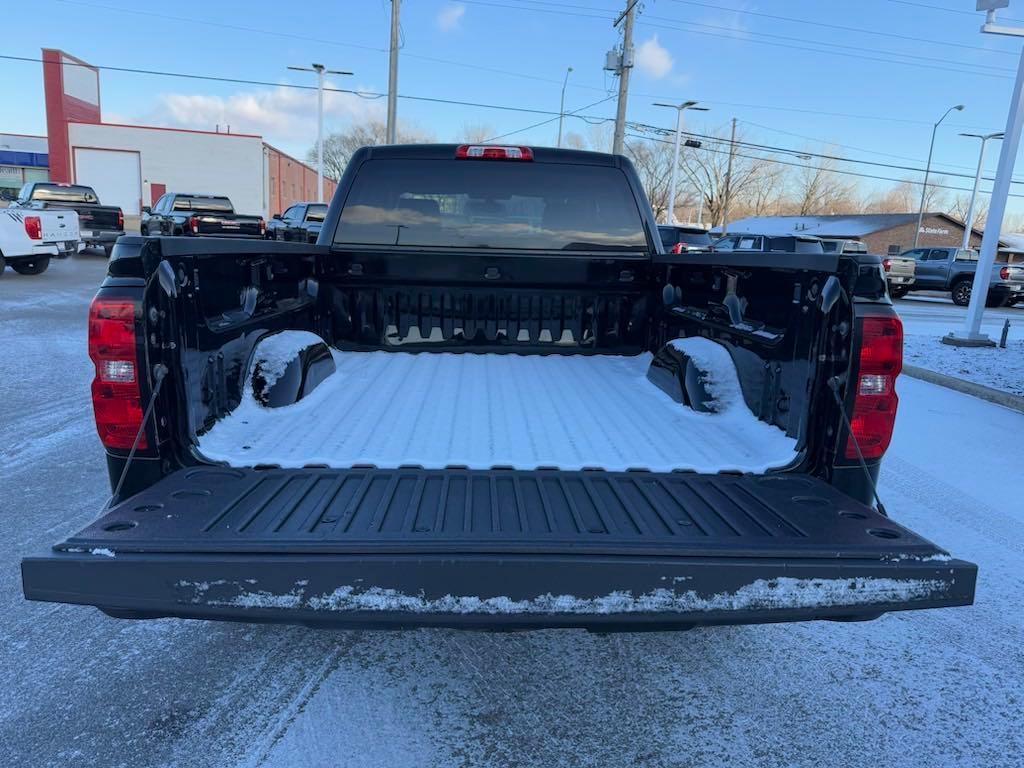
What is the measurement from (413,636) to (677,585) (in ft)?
5.01

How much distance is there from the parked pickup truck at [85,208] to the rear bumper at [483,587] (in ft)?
70.1

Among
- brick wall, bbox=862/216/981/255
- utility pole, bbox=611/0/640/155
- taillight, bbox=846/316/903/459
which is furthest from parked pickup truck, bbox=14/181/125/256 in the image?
brick wall, bbox=862/216/981/255

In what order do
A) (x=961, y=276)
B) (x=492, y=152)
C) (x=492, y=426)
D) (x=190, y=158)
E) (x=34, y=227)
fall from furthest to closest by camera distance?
1. (x=190, y=158)
2. (x=961, y=276)
3. (x=34, y=227)
4. (x=492, y=152)
5. (x=492, y=426)

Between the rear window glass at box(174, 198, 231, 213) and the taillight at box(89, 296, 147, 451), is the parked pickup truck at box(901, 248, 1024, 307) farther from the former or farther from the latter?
the taillight at box(89, 296, 147, 451)

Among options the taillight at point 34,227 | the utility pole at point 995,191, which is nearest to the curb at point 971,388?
the utility pole at point 995,191

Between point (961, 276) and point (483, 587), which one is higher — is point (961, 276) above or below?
above

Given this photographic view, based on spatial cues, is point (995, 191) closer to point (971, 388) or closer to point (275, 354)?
point (971, 388)

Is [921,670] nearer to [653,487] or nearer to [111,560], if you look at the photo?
[653,487]

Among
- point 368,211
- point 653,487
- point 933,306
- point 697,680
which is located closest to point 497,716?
point 697,680

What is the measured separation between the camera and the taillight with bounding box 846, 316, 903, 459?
2.28m

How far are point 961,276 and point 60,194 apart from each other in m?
29.5

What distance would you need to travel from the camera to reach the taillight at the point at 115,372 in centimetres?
217

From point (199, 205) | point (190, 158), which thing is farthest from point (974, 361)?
point (190, 158)

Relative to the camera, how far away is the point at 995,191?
11477mm
